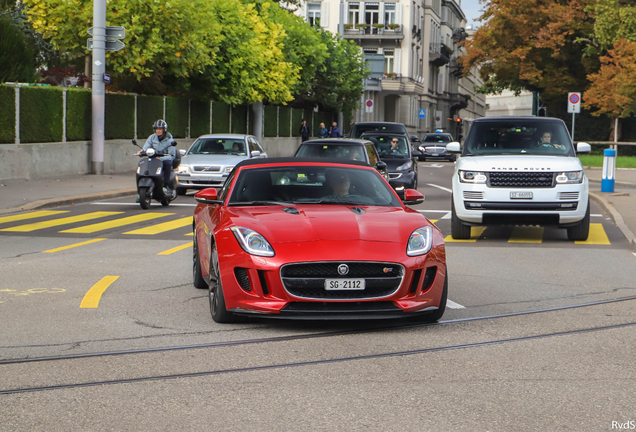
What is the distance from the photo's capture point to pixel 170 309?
8.00 meters

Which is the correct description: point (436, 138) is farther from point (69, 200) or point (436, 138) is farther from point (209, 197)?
point (209, 197)

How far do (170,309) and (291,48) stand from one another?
4185 cm

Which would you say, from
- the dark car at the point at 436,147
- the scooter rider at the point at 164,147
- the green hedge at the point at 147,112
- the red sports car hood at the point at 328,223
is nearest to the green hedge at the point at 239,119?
the green hedge at the point at 147,112

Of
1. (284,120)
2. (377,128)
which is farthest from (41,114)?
(284,120)

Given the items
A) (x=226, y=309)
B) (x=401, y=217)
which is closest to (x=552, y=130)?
(x=401, y=217)

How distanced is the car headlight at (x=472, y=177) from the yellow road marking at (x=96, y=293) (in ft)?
19.4

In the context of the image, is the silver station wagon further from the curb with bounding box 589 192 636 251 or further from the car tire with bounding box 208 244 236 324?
the car tire with bounding box 208 244 236 324

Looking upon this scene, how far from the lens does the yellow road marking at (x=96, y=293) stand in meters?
8.17

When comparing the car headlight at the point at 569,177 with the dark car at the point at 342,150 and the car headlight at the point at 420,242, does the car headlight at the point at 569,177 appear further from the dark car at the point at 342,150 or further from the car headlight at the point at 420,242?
the car headlight at the point at 420,242

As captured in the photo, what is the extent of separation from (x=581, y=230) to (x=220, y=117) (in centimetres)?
2877

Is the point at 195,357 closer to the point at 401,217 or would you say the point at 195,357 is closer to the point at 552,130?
the point at 401,217

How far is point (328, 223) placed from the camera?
7348 mm

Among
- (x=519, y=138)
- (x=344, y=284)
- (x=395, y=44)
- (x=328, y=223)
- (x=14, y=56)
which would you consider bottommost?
(x=344, y=284)

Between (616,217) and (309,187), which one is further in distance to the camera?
(616,217)
